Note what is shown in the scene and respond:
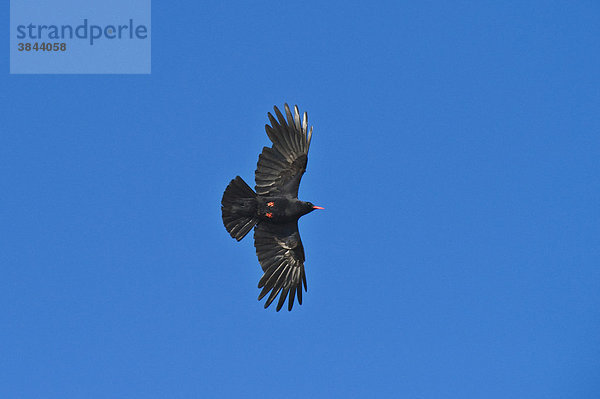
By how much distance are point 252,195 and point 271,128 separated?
1722 mm

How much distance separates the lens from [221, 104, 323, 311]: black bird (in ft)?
106

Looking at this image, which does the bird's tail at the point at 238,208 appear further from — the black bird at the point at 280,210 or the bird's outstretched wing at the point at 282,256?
the bird's outstretched wing at the point at 282,256

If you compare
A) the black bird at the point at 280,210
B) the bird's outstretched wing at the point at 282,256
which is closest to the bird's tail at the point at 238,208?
the black bird at the point at 280,210

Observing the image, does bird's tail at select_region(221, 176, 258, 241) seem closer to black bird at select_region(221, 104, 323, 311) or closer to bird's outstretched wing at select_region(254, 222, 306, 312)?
black bird at select_region(221, 104, 323, 311)

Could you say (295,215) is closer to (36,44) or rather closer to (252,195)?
(252,195)

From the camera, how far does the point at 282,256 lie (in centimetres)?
3275

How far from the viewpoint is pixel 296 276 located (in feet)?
107

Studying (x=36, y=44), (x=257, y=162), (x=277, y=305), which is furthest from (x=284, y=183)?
(x=36, y=44)

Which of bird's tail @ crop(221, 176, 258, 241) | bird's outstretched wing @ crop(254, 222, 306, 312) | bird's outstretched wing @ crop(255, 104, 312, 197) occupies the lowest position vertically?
bird's outstretched wing @ crop(254, 222, 306, 312)

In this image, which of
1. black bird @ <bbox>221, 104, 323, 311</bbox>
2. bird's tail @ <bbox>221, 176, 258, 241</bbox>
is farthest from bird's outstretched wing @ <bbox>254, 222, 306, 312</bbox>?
bird's tail @ <bbox>221, 176, 258, 241</bbox>

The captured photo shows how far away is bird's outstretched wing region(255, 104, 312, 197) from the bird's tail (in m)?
0.55

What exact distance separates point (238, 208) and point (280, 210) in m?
1.06

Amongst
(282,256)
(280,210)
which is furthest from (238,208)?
(282,256)

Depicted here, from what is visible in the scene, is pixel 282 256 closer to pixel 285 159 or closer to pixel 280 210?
pixel 280 210
